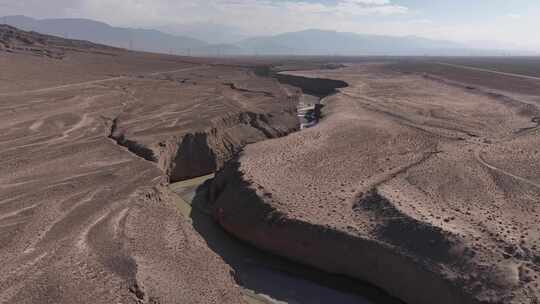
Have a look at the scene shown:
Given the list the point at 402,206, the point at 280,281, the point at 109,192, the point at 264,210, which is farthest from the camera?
the point at 109,192

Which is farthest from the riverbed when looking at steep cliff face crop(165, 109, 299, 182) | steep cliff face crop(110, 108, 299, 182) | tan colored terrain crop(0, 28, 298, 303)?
steep cliff face crop(165, 109, 299, 182)

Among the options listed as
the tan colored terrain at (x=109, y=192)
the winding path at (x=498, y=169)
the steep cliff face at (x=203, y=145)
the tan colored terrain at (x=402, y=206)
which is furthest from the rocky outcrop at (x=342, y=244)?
the winding path at (x=498, y=169)

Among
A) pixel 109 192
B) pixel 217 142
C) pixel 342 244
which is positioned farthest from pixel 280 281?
pixel 217 142

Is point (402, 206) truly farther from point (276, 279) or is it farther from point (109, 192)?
point (109, 192)

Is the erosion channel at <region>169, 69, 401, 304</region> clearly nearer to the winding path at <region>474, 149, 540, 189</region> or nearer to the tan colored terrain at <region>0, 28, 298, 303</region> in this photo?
the tan colored terrain at <region>0, 28, 298, 303</region>

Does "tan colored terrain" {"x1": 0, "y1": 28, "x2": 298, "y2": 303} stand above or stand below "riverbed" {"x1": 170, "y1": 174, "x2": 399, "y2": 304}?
above

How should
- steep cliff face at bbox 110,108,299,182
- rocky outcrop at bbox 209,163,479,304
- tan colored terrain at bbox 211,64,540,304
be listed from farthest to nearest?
steep cliff face at bbox 110,108,299,182, rocky outcrop at bbox 209,163,479,304, tan colored terrain at bbox 211,64,540,304
